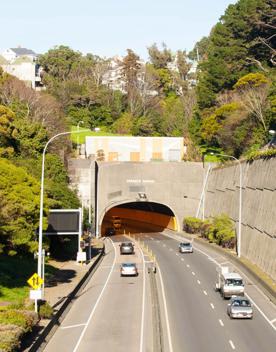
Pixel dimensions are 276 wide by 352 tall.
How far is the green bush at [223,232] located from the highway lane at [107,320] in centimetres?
2345

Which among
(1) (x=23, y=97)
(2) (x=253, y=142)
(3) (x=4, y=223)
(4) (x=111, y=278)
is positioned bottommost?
(4) (x=111, y=278)

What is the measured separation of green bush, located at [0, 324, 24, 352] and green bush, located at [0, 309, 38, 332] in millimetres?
940

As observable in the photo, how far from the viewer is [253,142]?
359 ft

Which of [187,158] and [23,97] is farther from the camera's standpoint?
[187,158]

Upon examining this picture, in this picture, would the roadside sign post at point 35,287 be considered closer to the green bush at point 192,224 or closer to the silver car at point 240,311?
the silver car at point 240,311

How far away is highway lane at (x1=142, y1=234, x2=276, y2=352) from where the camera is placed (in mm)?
33906

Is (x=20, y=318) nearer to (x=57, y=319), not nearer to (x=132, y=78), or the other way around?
(x=57, y=319)

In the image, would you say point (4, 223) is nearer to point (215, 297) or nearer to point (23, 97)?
point (215, 297)

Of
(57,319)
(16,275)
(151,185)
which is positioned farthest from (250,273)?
(151,185)

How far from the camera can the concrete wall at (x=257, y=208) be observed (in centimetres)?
6183

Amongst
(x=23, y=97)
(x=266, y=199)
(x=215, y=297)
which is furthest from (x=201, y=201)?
(x=215, y=297)

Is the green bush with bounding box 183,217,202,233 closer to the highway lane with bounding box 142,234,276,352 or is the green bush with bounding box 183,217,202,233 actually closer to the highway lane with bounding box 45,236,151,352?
the highway lane with bounding box 142,234,276,352

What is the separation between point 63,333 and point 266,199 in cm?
3501

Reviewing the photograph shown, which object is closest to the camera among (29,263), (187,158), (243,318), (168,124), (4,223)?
(243,318)
